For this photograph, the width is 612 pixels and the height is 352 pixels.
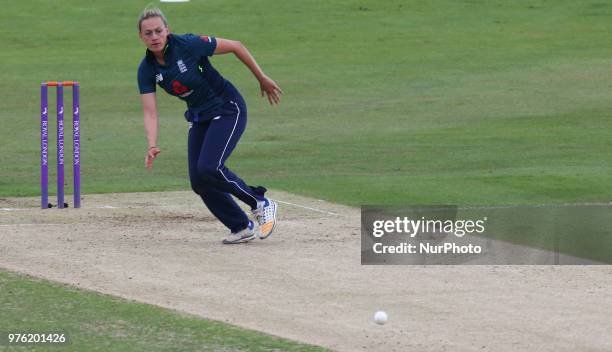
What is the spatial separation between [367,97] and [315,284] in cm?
1802

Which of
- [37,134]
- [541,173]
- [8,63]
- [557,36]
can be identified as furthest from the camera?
[557,36]

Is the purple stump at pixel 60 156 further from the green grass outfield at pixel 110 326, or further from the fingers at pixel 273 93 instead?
the green grass outfield at pixel 110 326

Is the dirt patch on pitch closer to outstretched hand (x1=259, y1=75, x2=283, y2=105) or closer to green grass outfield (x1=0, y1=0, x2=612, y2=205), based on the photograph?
outstretched hand (x1=259, y1=75, x2=283, y2=105)

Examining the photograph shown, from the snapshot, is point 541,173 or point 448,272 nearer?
point 448,272

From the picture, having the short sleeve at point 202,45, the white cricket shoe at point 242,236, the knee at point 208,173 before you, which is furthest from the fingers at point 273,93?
the white cricket shoe at point 242,236

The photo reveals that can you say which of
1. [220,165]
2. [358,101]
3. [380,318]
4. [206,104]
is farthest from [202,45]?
[358,101]

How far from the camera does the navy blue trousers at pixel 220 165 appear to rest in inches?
441

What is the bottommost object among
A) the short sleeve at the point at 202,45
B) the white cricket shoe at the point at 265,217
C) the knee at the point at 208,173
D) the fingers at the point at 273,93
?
the white cricket shoe at the point at 265,217

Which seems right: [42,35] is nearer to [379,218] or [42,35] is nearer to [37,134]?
[37,134]

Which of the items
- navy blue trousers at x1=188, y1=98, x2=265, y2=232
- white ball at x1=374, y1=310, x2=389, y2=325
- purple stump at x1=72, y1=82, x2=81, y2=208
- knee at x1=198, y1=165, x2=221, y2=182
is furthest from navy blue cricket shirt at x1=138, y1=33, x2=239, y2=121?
white ball at x1=374, y1=310, x2=389, y2=325

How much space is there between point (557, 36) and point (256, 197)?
25.3m

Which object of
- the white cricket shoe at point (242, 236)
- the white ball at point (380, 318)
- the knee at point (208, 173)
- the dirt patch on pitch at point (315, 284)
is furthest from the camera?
the white cricket shoe at point (242, 236)

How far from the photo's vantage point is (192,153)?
1148 centimetres

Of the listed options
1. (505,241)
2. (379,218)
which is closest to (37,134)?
(379,218)
